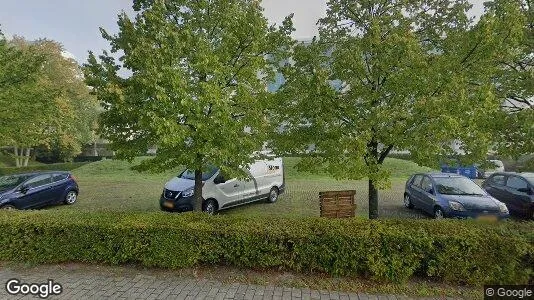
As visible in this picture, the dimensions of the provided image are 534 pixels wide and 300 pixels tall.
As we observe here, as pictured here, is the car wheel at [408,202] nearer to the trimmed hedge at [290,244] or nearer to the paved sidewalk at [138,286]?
the trimmed hedge at [290,244]

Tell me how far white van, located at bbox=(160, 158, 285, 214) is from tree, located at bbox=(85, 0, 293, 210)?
6.64ft

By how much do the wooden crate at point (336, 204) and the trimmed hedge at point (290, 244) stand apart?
2472mm

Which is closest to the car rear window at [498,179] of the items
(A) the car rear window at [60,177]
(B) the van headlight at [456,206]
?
(B) the van headlight at [456,206]

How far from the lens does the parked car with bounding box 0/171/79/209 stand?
10.2 meters

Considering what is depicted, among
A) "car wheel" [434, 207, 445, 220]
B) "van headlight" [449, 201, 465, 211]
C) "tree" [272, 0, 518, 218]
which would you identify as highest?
"tree" [272, 0, 518, 218]

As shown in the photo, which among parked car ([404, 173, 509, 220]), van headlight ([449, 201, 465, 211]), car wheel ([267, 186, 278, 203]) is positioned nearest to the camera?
parked car ([404, 173, 509, 220])

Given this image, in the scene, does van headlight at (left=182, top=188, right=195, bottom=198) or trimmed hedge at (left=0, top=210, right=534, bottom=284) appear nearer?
trimmed hedge at (left=0, top=210, right=534, bottom=284)

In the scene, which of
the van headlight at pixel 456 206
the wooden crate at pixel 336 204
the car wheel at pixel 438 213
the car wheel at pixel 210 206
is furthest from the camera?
the car wheel at pixel 210 206

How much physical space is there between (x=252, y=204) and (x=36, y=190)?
781cm

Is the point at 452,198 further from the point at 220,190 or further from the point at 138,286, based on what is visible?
the point at 138,286

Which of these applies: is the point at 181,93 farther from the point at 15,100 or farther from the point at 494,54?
the point at 15,100

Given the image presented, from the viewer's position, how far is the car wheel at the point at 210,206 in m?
9.64

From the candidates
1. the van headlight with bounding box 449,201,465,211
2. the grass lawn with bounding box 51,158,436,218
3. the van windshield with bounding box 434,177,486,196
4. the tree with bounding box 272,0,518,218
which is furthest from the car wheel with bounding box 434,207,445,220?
the tree with bounding box 272,0,518,218

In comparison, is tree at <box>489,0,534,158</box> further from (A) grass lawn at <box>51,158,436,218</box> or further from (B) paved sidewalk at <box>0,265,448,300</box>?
(B) paved sidewalk at <box>0,265,448,300</box>
